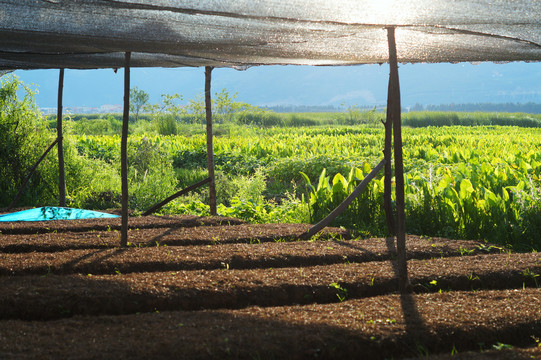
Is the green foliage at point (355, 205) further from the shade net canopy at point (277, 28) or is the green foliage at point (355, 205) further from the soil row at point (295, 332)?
the soil row at point (295, 332)

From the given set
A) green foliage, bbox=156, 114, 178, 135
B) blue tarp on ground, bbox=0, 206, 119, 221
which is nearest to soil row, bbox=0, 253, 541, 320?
blue tarp on ground, bbox=0, 206, 119, 221

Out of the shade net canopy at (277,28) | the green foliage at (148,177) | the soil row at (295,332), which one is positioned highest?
the shade net canopy at (277,28)

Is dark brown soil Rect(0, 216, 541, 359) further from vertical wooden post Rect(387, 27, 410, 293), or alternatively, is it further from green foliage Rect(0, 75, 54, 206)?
green foliage Rect(0, 75, 54, 206)

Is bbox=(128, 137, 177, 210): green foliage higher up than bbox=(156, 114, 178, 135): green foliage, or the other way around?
bbox=(156, 114, 178, 135): green foliage

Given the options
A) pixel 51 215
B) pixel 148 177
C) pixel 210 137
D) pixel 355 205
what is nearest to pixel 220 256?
pixel 355 205

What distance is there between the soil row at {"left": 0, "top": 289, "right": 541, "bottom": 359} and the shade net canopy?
4.71ft

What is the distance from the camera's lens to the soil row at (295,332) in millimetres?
2133

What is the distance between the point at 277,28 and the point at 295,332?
1713mm

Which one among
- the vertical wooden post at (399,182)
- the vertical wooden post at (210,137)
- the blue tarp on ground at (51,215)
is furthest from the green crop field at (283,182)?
the vertical wooden post at (399,182)

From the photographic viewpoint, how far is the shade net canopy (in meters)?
2.53

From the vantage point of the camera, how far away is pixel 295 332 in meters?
2.30

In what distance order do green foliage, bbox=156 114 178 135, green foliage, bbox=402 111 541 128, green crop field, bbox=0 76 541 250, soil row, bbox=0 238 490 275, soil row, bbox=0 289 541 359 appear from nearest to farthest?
soil row, bbox=0 289 541 359
soil row, bbox=0 238 490 275
green crop field, bbox=0 76 541 250
green foliage, bbox=156 114 178 135
green foliage, bbox=402 111 541 128

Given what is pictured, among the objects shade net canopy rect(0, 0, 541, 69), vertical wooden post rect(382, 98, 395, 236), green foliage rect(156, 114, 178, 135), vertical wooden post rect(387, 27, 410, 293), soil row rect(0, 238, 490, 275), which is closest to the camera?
shade net canopy rect(0, 0, 541, 69)

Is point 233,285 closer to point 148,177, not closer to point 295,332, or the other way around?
point 295,332
